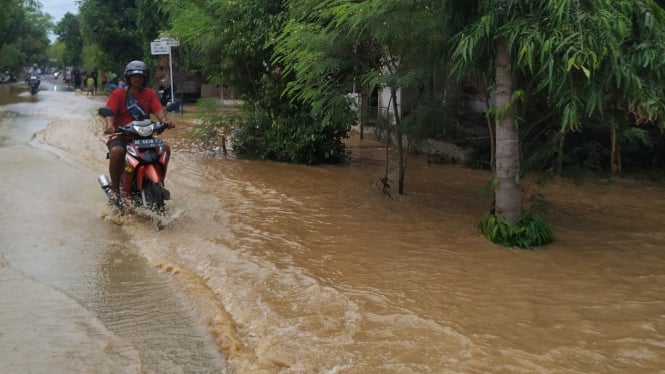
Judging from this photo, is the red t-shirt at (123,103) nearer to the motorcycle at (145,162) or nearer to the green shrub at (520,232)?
the motorcycle at (145,162)

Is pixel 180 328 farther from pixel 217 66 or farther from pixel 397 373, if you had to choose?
pixel 217 66

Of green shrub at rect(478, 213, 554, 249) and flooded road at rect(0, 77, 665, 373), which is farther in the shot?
green shrub at rect(478, 213, 554, 249)

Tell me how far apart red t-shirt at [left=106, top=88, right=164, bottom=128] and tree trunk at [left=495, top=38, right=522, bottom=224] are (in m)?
4.10

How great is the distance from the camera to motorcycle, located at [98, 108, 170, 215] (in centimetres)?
730

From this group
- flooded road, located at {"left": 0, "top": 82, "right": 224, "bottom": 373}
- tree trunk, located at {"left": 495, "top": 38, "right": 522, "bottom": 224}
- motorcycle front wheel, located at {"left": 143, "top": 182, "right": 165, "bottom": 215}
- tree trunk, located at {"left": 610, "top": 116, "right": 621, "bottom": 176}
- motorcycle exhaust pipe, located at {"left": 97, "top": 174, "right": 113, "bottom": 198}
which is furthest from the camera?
tree trunk, located at {"left": 610, "top": 116, "right": 621, "bottom": 176}

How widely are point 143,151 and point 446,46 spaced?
360 cm

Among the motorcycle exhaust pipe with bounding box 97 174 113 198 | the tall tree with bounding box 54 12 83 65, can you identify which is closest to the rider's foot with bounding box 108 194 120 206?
the motorcycle exhaust pipe with bounding box 97 174 113 198

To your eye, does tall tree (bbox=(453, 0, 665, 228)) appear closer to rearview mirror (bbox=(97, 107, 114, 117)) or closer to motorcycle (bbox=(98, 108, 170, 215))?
motorcycle (bbox=(98, 108, 170, 215))

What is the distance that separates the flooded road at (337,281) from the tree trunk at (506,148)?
1.57 feet

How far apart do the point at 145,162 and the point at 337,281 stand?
301 centimetres

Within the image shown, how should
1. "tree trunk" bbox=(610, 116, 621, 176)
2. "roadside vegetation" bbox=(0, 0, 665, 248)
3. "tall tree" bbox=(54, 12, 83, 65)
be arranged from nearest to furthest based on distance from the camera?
→ "roadside vegetation" bbox=(0, 0, 665, 248)
"tree trunk" bbox=(610, 116, 621, 176)
"tall tree" bbox=(54, 12, 83, 65)

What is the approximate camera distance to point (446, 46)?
661 cm

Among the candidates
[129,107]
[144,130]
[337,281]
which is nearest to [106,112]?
[144,130]

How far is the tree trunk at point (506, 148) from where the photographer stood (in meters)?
6.22
